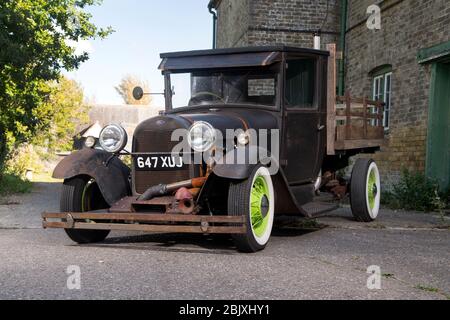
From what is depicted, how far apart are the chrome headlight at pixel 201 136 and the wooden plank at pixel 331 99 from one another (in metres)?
2.14

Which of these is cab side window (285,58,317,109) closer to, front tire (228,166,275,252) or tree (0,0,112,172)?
front tire (228,166,275,252)

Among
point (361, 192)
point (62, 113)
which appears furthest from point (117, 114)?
point (361, 192)

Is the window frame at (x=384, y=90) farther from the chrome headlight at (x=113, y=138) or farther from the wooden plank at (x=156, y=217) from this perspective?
the wooden plank at (x=156, y=217)

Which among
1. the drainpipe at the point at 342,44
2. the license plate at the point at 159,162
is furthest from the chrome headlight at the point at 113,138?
the drainpipe at the point at 342,44

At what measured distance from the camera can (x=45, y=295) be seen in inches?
133

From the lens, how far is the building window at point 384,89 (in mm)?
11866

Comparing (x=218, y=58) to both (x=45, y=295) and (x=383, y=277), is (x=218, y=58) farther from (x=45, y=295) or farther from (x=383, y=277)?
(x=45, y=295)

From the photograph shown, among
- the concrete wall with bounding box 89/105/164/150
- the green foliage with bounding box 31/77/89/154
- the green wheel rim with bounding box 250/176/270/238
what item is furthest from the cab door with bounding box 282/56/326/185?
the concrete wall with bounding box 89/105/164/150

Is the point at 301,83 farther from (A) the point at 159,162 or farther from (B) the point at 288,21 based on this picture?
(B) the point at 288,21

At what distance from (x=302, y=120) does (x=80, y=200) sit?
2.54 meters

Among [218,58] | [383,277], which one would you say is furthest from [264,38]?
[383,277]

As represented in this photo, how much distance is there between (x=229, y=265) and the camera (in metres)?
4.39

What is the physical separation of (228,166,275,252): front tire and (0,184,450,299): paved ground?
13cm
